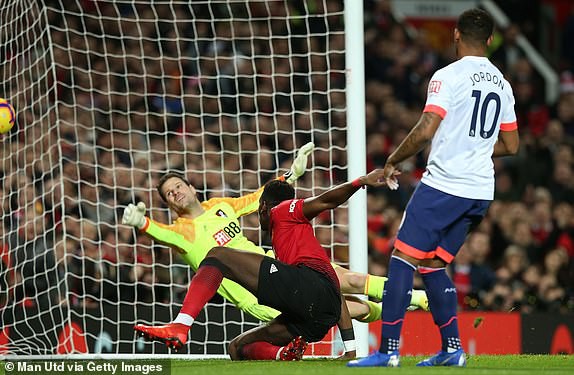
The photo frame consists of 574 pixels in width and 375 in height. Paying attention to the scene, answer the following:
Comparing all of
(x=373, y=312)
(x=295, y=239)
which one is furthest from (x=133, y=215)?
(x=373, y=312)

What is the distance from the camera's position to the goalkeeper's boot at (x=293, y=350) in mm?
6766

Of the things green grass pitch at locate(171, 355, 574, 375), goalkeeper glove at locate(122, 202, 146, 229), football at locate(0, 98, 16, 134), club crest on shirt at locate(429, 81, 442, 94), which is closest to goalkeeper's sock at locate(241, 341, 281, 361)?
green grass pitch at locate(171, 355, 574, 375)

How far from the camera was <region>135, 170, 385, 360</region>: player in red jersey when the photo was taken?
6430 mm

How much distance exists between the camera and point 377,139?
12438 mm

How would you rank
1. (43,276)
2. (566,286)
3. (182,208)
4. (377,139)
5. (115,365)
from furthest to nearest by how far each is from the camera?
(377,139)
(566,286)
(43,276)
(182,208)
(115,365)

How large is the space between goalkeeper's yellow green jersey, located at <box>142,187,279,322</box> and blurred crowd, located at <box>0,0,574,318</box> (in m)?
0.84

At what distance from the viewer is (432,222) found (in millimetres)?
5582

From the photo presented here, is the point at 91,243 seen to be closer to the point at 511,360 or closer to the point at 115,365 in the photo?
the point at 115,365

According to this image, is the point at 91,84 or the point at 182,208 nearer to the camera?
the point at 182,208

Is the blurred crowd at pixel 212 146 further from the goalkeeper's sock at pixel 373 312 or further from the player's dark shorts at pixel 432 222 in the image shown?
the player's dark shorts at pixel 432 222

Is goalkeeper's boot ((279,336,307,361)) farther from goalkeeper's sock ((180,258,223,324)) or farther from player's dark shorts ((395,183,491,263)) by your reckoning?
player's dark shorts ((395,183,491,263))

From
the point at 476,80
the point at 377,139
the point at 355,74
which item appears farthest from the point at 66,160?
the point at 476,80

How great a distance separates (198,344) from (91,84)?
2.70m

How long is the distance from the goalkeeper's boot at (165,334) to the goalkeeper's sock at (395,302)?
120 cm
